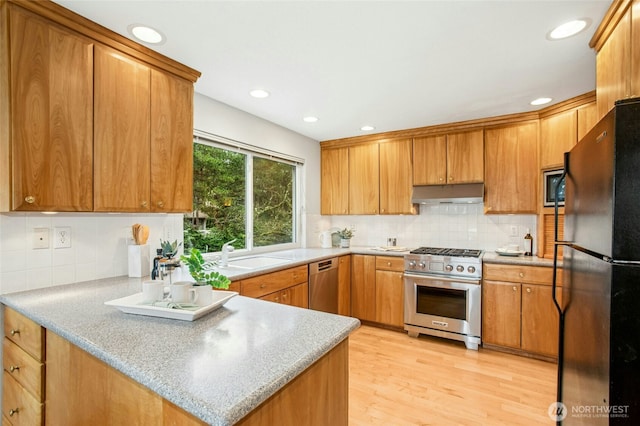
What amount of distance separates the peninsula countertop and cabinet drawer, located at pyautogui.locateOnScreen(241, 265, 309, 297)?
769mm

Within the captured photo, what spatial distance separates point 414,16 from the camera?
5.05ft

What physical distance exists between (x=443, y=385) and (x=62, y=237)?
2.76 m

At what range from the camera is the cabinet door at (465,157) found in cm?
321

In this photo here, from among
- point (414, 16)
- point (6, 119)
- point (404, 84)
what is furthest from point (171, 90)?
point (404, 84)

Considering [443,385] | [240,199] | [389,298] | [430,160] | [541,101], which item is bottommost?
[443,385]

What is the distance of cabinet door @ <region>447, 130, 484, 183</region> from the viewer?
10.5ft

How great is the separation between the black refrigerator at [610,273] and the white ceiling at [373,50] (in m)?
0.92

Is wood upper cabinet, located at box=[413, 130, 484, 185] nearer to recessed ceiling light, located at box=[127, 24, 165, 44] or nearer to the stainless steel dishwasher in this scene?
the stainless steel dishwasher

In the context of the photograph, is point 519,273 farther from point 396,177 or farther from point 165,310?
point 165,310

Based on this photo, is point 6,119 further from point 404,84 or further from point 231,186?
point 404,84

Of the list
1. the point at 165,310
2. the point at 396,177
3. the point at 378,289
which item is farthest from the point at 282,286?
the point at 396,177

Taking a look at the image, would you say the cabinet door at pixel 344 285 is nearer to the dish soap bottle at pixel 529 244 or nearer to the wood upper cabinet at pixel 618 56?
the dish soap bottle at pixel 529 244

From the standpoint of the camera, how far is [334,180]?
13.4ft

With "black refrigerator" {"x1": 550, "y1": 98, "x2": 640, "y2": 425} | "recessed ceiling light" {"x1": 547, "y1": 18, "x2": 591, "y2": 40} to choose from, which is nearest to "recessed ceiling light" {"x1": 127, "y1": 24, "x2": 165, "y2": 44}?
"black refrigerator" {"x1": 550, "y1": 98, "x2": 640, "y2": 425}
